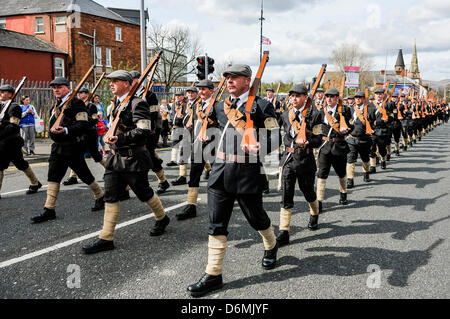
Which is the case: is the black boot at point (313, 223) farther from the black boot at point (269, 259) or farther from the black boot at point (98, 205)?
the black boot at point (98, 205)

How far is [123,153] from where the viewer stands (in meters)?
4.61

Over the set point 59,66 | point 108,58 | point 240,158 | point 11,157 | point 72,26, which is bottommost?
point 11,157

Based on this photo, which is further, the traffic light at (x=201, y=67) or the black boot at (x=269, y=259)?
the traffic light at (x=201, y=67)

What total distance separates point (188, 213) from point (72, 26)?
32.5m

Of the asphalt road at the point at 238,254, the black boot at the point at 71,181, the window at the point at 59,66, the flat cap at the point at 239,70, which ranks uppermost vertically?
the window at the point at 59,66

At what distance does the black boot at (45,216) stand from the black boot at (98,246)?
5.13 feet

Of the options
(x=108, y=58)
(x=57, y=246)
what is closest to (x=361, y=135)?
(x=57, y=246)

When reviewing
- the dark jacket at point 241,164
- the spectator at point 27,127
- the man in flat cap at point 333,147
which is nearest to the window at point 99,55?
the spectator at point 27,127

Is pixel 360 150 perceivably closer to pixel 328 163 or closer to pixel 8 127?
pixel 328 163

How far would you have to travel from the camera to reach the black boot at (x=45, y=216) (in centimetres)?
552

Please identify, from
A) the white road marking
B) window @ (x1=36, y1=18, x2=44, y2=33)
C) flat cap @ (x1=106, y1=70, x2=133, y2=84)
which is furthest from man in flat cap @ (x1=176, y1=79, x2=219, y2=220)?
window @ (x1=36, y1=18, x2=44, y2=33)

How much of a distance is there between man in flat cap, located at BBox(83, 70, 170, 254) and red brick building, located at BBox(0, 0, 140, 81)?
101ft

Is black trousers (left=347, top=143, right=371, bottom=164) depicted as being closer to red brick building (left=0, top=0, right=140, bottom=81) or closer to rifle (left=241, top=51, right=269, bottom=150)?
rifle (left=241, top=51, right=269, bottom=150)

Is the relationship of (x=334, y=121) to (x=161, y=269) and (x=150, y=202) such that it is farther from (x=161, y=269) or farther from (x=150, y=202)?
(x=161, y=269)
